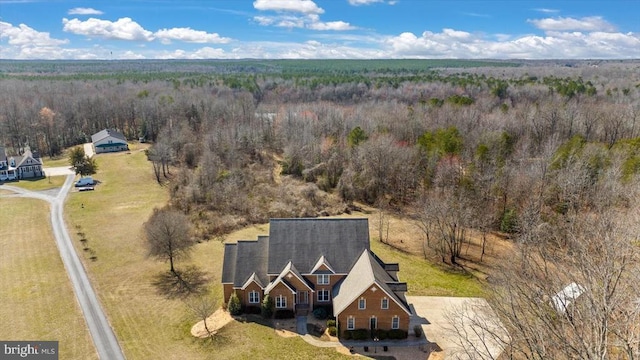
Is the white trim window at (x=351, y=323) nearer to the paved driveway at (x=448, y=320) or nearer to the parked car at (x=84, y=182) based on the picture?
the paved driveway at (x=448, y=320)

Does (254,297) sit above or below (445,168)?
below

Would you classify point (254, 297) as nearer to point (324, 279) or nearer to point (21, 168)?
point (324, 279)

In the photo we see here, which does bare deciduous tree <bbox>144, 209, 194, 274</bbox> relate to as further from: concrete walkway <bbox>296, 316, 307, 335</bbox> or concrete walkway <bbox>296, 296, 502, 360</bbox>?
concrete walkway <bbox>296, 296, 502, 360</bbox>

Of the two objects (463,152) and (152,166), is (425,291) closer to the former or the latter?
(463,152)

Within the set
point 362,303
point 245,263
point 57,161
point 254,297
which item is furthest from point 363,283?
Result: point 57,161

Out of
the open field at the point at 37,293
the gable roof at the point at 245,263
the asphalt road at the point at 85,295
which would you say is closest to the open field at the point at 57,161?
the asphalt road at the point at 85,295

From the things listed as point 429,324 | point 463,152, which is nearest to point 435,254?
point 429,324

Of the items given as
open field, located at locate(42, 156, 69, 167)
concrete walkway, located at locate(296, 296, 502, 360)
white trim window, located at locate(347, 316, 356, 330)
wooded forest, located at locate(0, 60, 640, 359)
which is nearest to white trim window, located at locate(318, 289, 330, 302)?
concrete walkway, located at locate(296, 296, 502, 360)
